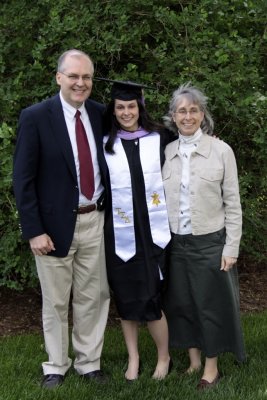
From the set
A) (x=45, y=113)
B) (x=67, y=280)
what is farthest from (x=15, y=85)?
(x=67, y=280)

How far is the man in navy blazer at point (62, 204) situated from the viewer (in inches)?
164

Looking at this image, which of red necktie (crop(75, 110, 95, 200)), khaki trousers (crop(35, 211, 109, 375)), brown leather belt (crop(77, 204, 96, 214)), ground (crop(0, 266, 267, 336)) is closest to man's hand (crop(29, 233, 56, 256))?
khaki trousers (crop(35, 211, 109, 375))

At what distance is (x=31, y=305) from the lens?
20.5ft

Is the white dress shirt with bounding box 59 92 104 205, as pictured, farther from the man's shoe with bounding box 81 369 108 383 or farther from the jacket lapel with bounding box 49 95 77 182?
the man's shoe with bounding box 81 369 108 383

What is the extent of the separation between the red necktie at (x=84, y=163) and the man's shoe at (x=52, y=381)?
1.24m

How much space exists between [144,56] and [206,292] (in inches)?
83.9

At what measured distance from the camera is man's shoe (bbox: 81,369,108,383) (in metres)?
4.54

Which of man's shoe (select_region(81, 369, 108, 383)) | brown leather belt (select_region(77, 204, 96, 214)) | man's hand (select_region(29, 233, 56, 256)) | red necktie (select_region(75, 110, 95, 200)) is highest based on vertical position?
red necktie (select_region(75, 110, 95, 200))

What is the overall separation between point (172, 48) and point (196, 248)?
2.00m

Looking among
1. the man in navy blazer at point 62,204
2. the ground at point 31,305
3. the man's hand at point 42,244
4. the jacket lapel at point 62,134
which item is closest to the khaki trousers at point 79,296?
the man in navy blazer at point 62,204

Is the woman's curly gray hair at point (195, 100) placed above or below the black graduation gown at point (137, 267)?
above

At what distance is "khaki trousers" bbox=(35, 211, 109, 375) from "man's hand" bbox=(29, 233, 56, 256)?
0.11m

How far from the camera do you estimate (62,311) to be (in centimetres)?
445

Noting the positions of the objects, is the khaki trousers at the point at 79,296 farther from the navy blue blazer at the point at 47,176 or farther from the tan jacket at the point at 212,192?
the tan jacket at the point at 212,192
